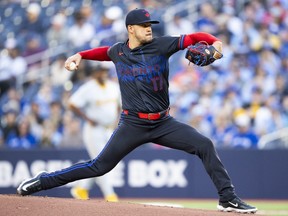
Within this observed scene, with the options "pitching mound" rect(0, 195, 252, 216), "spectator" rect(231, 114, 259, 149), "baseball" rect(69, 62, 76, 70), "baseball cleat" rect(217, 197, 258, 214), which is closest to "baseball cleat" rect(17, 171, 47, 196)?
"pitching mound" rect(0, 195, 252, 216)

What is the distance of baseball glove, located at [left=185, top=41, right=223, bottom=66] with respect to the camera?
22.3ft

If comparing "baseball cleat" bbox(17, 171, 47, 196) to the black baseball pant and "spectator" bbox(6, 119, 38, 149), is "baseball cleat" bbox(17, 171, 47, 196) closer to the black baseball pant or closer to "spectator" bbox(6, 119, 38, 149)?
the black baseball pant

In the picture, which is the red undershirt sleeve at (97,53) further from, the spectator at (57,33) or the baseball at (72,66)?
the spectator at (57,33)

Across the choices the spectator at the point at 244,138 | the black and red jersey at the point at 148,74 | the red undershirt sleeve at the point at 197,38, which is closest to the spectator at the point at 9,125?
the spectator at the point at 244,138

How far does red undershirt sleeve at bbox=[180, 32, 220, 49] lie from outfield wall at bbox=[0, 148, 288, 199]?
6.35m

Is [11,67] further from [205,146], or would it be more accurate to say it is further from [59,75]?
[205,146]

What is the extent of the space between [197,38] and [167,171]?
21.6 feet

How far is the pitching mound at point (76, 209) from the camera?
682 centimetres

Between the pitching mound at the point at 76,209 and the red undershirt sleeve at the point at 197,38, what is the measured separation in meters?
1.69

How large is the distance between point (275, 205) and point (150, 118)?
5647mm

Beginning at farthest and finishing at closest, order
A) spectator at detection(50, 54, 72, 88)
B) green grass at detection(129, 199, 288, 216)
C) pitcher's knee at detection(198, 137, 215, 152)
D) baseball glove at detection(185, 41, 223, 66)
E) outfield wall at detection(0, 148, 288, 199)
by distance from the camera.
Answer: spectator at detection(50, 54, 72, 88)
outfield wall at detection(0, 148, 288, 199)
green grass at detection(129, 199, 288, 216)
pitcher's knee at detection(198, 137, 215, 152)
baseball glove at detection(185, 41, 223, 66)

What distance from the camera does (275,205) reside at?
1210 centimetres

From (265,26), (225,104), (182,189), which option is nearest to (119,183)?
(182,189)

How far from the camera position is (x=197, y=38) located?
22.9ft
